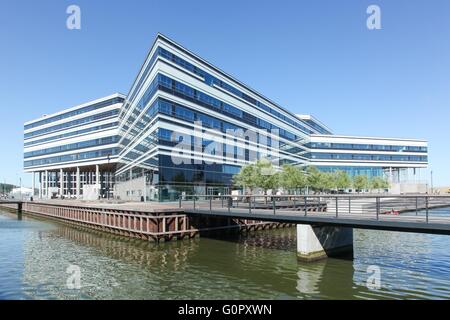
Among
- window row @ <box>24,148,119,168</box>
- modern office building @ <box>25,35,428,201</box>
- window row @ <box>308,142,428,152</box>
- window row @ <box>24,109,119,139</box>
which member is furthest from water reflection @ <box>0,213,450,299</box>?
window row @ <box>308,142,428,152</box>

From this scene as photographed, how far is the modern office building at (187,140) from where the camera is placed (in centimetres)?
5134

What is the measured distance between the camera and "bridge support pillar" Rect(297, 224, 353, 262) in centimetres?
2058

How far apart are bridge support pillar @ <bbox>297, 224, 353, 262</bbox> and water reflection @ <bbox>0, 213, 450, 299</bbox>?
707mm

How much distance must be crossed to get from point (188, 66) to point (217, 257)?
3964 centimetres

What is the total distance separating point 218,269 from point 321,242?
6.76 metres

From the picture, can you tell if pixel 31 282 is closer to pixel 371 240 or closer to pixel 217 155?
pixel 371 240

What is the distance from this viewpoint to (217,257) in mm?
22344

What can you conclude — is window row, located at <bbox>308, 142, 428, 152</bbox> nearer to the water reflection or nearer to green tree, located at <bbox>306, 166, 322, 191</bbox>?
green tree, located at <bbox>306, 166, 322, 191</bbox>

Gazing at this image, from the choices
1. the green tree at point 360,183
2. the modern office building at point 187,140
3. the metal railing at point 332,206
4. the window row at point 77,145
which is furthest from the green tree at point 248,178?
the green tree at point 360,183

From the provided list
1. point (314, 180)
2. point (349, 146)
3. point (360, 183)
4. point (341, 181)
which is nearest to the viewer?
point (314, 180)

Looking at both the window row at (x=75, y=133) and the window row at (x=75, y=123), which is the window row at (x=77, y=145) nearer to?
the window row at (x=75, y=133)

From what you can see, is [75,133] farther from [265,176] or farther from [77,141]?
[265,176]

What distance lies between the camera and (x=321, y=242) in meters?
21.3

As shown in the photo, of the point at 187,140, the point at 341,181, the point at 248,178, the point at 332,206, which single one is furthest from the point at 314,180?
the point at 332,206
